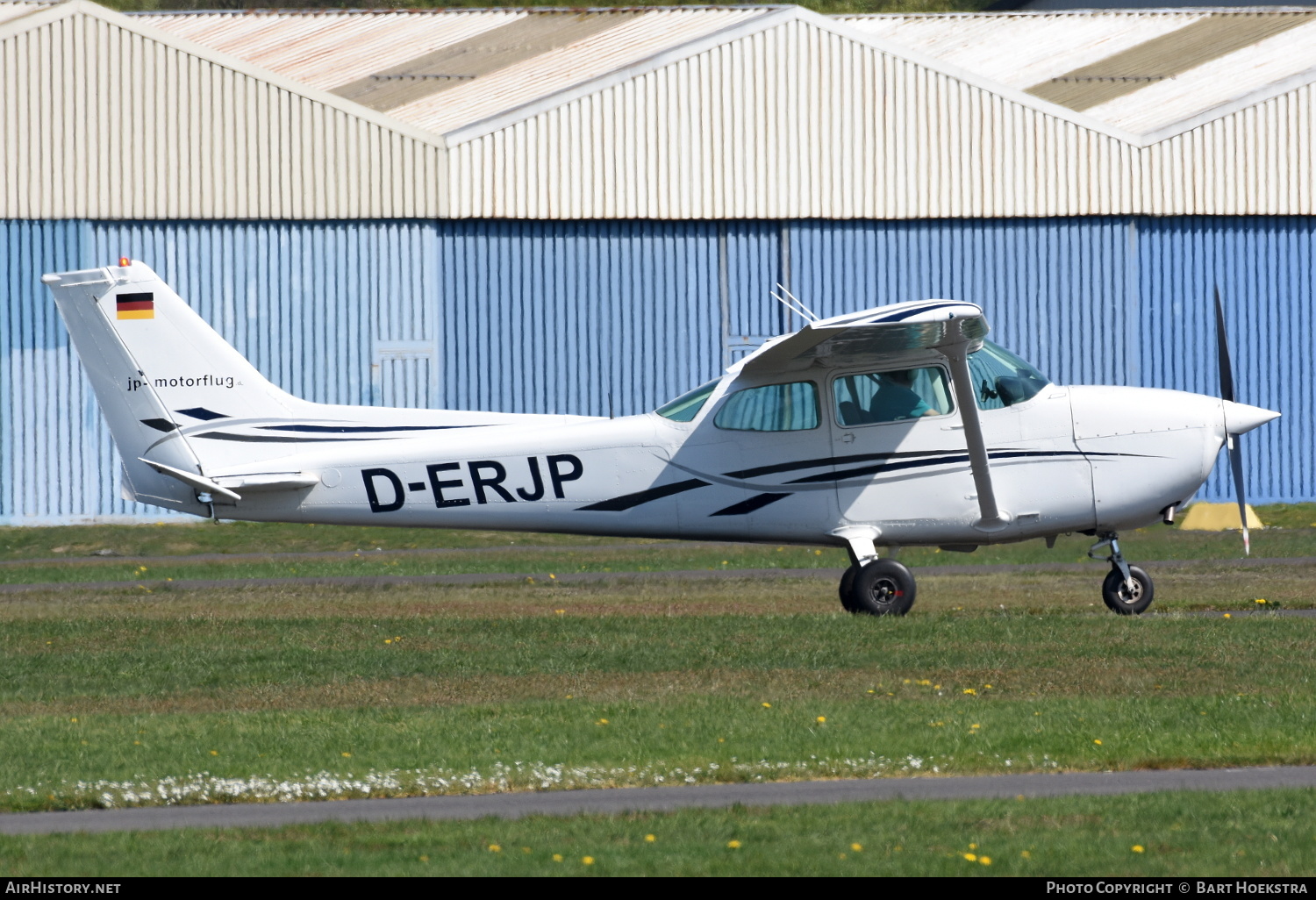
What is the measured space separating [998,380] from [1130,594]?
2277 mm

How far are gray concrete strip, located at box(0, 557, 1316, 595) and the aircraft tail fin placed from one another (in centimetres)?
394

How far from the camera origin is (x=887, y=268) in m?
27.6

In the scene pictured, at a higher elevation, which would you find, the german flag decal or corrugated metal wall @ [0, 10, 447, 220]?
corrugated metal wall @ [0, 10, 447, 220]

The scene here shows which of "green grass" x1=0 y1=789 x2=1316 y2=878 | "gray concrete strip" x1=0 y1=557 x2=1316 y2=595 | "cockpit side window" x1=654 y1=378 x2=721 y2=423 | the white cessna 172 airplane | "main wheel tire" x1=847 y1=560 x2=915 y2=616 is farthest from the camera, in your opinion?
"gray concrete strip" x1=0 y1=557 x2=1316 y2=595

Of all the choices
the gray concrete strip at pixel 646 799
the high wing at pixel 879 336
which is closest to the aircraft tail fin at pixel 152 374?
the high wing at pixel 879 336

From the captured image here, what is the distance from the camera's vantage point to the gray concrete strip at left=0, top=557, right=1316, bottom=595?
19.2 m

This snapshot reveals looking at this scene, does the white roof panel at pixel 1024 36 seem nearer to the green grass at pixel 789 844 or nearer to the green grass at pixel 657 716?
the green grass at pixel 657 716

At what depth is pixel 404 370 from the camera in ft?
89.0

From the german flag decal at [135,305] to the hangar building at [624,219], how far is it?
1194 cm

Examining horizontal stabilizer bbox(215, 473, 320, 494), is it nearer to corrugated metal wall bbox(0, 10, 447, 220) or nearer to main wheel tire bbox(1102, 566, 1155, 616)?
main wheel tire bbox(1102, 566, 1155, 616)

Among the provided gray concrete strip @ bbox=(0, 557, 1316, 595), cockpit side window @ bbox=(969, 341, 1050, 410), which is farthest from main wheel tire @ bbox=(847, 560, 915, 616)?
gray concrete strip @ bbox=(0, 557, 1316, 595)

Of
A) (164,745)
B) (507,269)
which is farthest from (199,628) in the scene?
(507,269)

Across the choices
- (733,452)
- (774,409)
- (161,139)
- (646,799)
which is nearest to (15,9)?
(161,139)

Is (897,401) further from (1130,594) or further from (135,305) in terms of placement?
(135,305)
